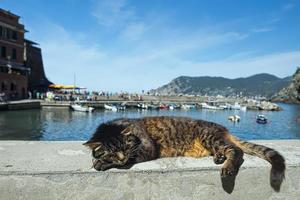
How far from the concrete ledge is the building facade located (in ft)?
167

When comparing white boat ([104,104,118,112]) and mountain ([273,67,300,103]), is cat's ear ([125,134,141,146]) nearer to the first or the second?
white boat ([104,104,118,112])

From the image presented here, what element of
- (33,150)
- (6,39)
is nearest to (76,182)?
(33,150)

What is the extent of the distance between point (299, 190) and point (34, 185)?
8.64 feet

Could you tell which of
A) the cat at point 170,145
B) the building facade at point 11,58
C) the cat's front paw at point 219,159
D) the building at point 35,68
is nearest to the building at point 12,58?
the building facade at point 11,58

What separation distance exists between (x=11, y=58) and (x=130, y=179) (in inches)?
2272

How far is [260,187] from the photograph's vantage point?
3240 millimetres

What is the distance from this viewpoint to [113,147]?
11.0 feet

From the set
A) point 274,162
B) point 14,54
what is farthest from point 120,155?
point 14,54

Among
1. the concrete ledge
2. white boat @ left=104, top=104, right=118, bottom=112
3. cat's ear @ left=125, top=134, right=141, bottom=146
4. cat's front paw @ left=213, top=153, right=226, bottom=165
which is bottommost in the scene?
white boat @ left=104, top=104, right=118, bottom=112

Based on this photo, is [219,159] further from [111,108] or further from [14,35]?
[14,35]

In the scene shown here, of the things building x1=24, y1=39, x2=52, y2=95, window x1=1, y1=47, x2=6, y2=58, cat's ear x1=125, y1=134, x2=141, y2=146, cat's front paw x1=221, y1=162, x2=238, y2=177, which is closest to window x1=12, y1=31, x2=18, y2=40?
window x1=1, y1=47, x2=6, y2=58

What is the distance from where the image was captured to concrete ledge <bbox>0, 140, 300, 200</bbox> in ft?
9.41

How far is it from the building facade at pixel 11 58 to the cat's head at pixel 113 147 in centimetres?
5065

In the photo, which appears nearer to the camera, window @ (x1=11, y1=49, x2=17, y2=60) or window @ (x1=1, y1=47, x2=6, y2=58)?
window @ (x1=1, y1=47, x2=6, y2=58)
